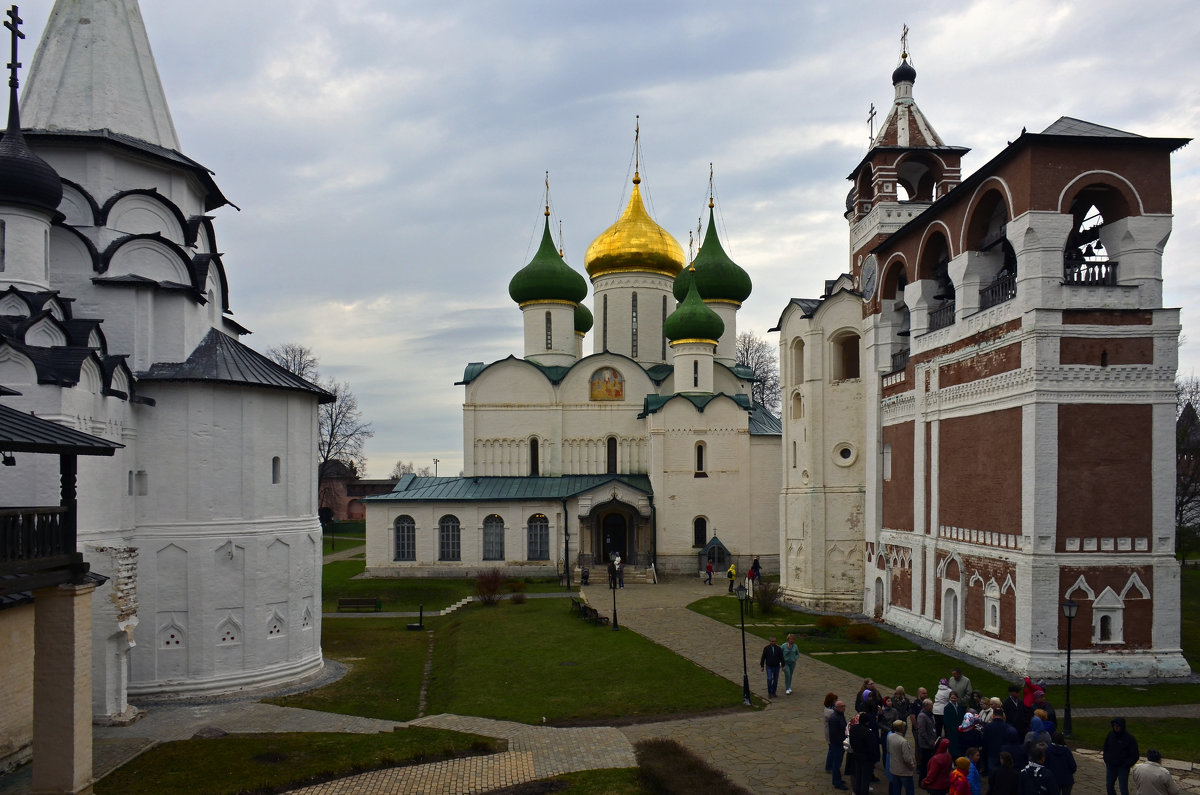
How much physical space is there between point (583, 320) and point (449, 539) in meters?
14.4

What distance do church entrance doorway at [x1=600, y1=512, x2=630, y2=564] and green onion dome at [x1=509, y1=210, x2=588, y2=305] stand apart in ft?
32.6

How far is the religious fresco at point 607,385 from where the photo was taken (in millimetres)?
35906

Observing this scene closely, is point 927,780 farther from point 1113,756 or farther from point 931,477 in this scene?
point 931,477

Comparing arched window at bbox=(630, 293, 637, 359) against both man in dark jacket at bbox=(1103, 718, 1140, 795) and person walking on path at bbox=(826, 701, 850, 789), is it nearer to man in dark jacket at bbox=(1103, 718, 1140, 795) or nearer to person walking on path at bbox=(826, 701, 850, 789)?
person walking on path at bbox=(826, 701, 850, 789)

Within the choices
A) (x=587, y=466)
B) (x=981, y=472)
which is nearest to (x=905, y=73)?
(x=981, y=472)

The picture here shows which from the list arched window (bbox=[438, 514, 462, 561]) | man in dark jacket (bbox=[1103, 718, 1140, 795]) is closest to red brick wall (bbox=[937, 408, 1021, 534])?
man in dark jacket (bbox=[1103, 718, 1140, 795])

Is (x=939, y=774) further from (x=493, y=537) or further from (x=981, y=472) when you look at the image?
(x=493, y=537)

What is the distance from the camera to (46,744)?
969 centimetres

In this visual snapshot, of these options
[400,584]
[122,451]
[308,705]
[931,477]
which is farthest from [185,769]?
[400,584]

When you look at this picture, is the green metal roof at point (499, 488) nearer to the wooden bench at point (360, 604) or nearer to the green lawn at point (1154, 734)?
the wooden bench at point (360, 604)

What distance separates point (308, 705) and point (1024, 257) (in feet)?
52.1

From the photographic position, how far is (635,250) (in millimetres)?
39031

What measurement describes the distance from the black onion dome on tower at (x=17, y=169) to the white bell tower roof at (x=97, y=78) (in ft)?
8.90

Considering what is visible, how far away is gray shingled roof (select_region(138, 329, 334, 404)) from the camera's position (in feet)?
53.0
